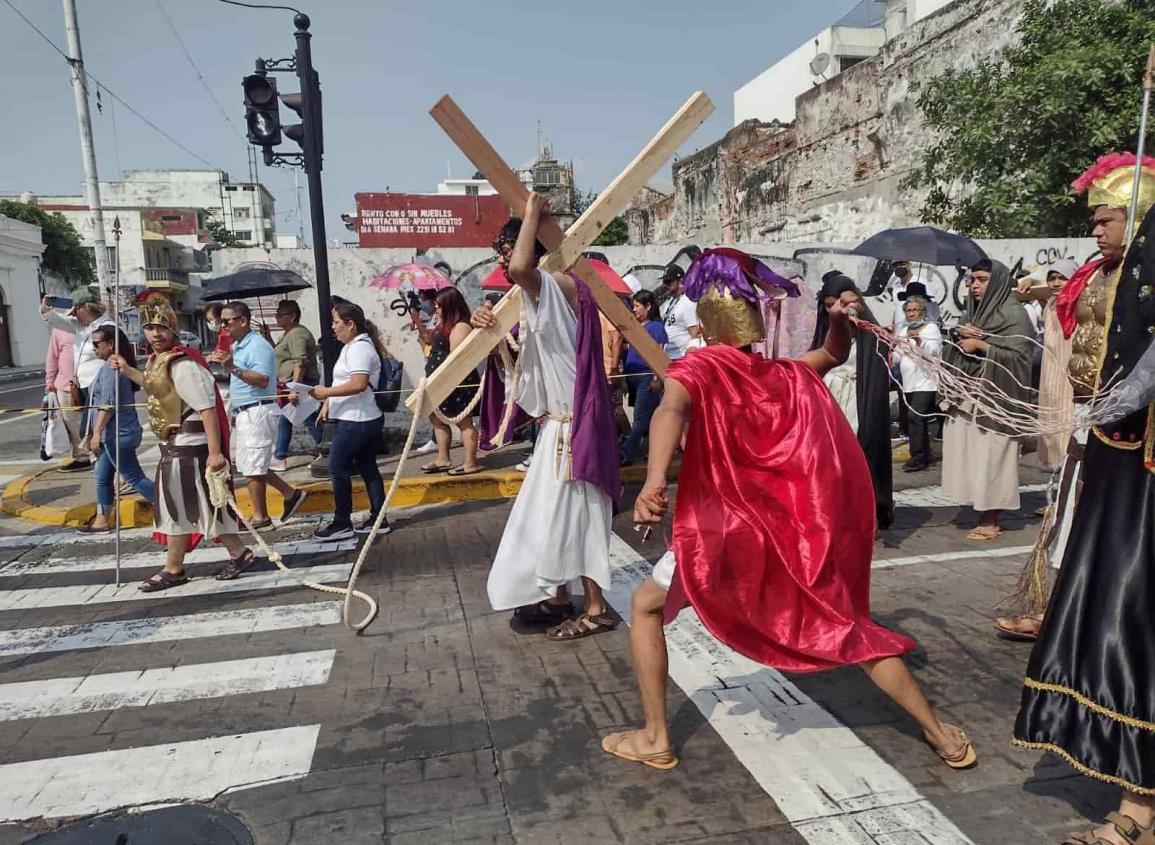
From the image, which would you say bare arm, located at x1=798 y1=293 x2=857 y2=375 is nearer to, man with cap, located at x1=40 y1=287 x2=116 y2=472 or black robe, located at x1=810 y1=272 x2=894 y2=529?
black robe, located at x1=810 y1=272 x2=894 y2=529

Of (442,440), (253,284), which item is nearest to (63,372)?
(253,284)

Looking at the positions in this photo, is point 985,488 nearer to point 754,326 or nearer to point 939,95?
point 754,326

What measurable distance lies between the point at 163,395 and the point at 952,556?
17.9 feet

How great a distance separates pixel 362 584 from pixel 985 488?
180 inches

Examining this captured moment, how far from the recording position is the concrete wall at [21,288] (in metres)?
37.7

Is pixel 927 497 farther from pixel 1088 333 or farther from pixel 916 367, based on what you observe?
pixel 1088 333

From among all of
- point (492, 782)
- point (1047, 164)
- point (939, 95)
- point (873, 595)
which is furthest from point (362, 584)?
point (939, 95)

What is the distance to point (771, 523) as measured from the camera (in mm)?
2803

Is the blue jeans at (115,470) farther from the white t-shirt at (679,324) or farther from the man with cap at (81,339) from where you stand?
the white t-shirt at (679,324)

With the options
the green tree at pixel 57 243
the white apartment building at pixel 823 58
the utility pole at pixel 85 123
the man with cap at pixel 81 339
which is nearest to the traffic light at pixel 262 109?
the man with cap at pixel 81 339

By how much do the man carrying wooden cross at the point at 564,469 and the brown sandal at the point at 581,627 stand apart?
0.03 m

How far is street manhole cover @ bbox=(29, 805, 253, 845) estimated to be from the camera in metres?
2.73

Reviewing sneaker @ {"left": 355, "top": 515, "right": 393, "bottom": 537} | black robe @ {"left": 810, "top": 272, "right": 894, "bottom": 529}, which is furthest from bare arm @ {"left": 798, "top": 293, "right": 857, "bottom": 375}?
sneaker @ {"left": 355, "top": 515, "right": 393, "bottom": 537}

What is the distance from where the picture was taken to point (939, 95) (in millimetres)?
12828
